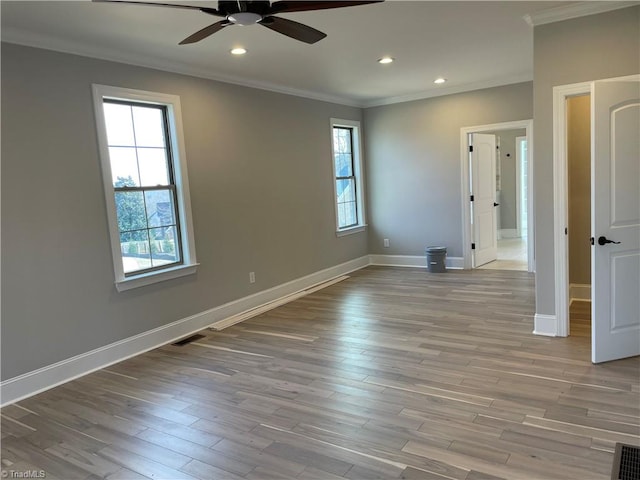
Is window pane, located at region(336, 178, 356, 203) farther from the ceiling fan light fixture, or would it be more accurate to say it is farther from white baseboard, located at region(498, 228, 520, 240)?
the ceiling fan light fixture

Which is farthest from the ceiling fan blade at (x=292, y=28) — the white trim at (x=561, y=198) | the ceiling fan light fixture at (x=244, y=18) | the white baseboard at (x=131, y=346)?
the white baseboard at (x=131, y=346)

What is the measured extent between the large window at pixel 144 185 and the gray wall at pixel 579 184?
12.6 feet

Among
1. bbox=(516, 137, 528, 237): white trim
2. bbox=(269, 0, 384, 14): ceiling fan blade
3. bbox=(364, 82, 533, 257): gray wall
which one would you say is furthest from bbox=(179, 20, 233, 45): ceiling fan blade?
bbox=(516, 137, 528, 237): white trim

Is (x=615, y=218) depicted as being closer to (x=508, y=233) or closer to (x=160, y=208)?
(x=160, y=208)

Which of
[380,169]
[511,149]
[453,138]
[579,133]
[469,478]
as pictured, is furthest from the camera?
[511,149]

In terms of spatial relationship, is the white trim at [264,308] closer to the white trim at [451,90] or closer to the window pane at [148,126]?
the window pane at [148,126]

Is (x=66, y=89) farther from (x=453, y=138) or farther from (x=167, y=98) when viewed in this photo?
(x=453, y=138)

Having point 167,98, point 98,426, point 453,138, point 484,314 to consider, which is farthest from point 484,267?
point 98,426

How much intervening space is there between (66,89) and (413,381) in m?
3.39

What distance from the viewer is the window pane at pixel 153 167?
4.11 meters

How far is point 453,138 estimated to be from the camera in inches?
→ 257

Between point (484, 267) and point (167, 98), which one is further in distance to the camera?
point (484, 267)

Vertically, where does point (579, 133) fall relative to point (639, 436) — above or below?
above

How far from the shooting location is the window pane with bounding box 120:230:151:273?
3.96 metres
